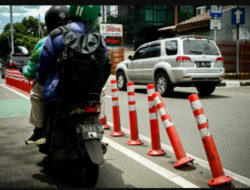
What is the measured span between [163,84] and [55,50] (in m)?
7.71

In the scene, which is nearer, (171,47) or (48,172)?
(48,172)

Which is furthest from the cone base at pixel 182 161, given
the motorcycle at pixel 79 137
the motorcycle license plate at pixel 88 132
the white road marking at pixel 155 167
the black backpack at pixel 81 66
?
the black backpack at pixel 81 66

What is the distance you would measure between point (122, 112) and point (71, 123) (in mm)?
4908

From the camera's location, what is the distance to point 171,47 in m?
10.4

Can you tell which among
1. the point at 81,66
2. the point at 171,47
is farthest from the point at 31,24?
the point at 81,66

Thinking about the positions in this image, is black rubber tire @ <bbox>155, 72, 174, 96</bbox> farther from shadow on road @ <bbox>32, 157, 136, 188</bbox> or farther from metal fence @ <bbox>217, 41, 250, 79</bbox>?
metal fence @ <bbox>217, 41, 250, 79</bbox>

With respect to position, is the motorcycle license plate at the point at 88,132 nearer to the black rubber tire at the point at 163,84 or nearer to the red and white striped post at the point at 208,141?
the red and white striped post at the point at 208,141

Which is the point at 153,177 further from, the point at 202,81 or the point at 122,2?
the point at 202,81

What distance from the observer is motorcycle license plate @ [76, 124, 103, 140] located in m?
2.92

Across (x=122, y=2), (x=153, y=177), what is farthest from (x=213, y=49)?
(x=153, y=177)

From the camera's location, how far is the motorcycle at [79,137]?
2920 mm

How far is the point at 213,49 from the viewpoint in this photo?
1042 cm

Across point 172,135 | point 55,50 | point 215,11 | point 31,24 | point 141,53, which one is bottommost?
point 172,135

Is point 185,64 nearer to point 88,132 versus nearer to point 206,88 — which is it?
point 206,88
